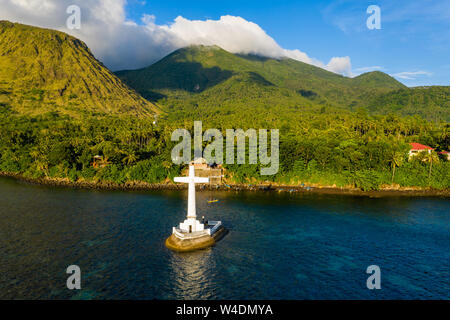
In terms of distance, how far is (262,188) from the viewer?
8175cm

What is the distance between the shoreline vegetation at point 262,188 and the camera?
76.6 metres

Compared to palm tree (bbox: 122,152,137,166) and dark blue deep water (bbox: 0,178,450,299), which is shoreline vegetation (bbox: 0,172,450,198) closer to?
palm tree (bbox: 122,152,137,166)

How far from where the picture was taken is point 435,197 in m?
72.9

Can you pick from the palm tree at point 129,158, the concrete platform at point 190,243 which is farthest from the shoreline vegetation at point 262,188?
the concrete platform at point 190,243

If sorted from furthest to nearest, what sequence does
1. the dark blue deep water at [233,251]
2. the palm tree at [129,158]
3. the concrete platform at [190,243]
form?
1. the palm tree at [129,158]
2. the concrete platform at [190,243]
3. the dark blue deep water at [233,251]

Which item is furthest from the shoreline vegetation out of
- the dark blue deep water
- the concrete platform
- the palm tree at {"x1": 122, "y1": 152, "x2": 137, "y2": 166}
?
the concrete platform

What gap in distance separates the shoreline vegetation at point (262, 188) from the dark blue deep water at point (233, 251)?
37.8ft

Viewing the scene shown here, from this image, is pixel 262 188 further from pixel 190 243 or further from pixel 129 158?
pixel 190 243

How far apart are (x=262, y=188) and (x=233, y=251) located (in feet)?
143

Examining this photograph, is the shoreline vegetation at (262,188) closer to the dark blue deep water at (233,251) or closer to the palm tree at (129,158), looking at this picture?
the palm tree at (129,158)

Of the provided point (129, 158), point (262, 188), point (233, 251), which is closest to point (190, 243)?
point (233, 251)

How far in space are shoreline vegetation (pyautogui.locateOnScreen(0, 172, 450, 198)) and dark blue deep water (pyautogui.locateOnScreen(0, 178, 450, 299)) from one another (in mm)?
11528

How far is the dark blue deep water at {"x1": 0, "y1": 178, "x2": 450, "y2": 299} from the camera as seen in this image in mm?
30703
